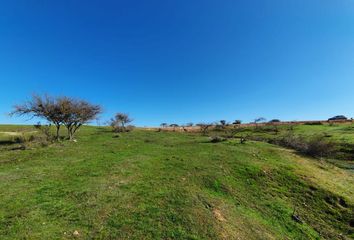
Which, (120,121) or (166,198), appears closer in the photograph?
(166,198)

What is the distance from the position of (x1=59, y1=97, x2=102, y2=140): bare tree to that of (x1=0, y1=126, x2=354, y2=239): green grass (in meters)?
10.1

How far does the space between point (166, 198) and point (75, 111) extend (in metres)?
22.8

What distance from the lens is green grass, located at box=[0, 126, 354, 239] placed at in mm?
8164

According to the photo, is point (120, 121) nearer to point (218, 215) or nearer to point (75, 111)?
point (75, 111)

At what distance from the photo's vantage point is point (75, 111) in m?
28.9

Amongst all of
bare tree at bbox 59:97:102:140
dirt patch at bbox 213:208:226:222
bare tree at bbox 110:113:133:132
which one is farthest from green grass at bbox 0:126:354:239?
bare tree at bbox 110:113:133:132

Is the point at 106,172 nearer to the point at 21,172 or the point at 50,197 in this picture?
the point at 50,197

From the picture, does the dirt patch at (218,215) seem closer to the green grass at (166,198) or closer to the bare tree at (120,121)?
the green grass at (166,198)

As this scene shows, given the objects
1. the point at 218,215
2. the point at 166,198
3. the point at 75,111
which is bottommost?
the point at 218,215

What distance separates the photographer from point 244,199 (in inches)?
478

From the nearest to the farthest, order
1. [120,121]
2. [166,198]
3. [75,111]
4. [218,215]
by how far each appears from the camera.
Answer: [218,215] → [166,198] → [75,111] → [120,121]

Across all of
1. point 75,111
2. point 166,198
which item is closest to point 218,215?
point 166,198

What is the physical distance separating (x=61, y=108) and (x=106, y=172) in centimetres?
1694

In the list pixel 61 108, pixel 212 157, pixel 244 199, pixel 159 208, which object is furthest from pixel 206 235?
pixel 61 108
